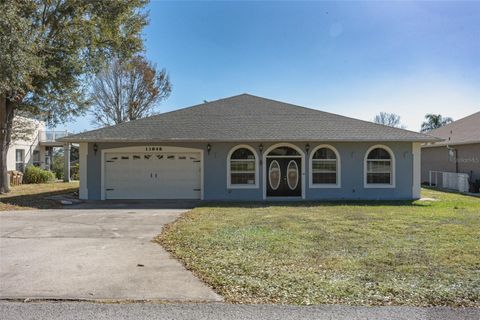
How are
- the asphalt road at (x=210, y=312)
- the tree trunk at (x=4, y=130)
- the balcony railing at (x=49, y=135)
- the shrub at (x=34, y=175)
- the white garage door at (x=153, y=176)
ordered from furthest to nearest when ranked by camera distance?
the balcony railing at (x=49, y=135), the shrub at (x=34, y=175), the tree trunk at (x=4, y=130), the white garage door at (x=153, y=176), the asphalt road at (x=210, y=312)

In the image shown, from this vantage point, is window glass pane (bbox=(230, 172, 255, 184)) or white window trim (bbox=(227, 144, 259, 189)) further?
window glass pane (bbox=(230, 172, 255, 184))

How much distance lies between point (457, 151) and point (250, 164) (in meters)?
14.4

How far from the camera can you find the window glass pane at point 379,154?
698 inches

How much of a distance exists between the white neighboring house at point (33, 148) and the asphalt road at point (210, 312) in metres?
23.2

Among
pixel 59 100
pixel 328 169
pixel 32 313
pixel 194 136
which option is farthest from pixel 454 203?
pixel 59 100

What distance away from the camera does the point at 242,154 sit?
17.6 meters

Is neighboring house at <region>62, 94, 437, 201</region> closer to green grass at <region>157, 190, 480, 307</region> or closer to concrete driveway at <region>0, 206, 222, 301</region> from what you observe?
green grass at <region>157, 190, 480, 307</region>

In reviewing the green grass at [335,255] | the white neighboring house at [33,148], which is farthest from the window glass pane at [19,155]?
the green grass at [335,255]

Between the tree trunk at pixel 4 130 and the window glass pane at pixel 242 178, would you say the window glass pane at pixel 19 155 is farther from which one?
the window glass pane at pixel 242 178

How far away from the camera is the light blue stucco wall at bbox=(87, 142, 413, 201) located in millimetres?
17500

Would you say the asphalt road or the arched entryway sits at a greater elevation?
the arched entryway

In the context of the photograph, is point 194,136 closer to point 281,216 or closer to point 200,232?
point 281,216

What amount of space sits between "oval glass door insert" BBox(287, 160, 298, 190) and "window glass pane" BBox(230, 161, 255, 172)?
5.16 feet

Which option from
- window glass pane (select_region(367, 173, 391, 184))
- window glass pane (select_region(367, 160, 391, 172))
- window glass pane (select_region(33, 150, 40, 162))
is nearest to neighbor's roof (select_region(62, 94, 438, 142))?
window glass pane (select_region(367, 160, 391, 172))
